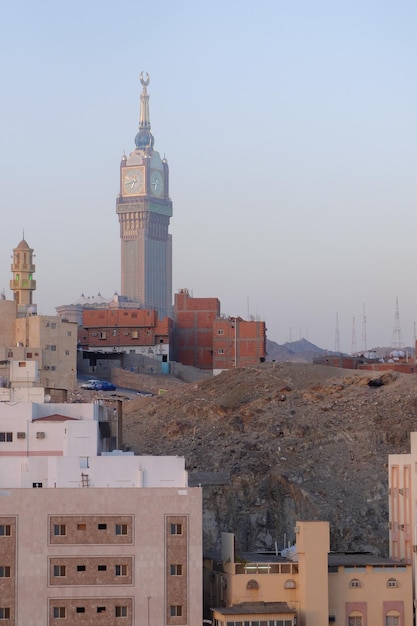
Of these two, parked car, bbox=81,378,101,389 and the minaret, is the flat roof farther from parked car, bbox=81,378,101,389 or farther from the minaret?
the minaret

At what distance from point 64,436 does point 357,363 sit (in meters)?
80.4

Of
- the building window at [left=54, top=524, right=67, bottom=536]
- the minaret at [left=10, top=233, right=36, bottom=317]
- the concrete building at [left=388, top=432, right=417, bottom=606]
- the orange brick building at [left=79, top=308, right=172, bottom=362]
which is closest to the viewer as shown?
the building window at [left=54, top=524, right=67, bottom=536]

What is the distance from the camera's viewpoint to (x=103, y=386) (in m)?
145

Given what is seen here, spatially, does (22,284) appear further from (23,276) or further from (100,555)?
(100,555)

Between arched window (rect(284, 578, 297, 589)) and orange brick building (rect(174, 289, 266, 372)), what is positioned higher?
orange brick building (rect(174, 289, 266, 372))

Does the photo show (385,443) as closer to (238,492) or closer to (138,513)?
(238,492)

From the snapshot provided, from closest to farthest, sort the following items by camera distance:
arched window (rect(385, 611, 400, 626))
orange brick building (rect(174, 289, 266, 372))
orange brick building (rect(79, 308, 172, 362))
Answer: arched window (rect(385, 611, 400, 626)) → orange brick building (rect(174, 289, 266, 372)) → orange brick building (rect(79, 308, 172, 362))

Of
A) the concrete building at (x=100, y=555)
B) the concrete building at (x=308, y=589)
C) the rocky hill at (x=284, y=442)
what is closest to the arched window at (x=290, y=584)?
the concrete building at (x=308, y=589)

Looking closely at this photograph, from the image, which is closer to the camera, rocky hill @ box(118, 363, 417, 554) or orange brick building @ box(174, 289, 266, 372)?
rocky hill @ box(118, 363, 417, 554)

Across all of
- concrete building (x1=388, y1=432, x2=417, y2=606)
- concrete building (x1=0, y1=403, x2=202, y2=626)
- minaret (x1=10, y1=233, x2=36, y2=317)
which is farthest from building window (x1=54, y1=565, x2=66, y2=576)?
minaret (x1=10, y1=233, x2=36, y2=317)

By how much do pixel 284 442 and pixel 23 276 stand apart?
44972 mm

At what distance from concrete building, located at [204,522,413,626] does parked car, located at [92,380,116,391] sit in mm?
61107

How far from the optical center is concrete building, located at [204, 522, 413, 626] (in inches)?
3105

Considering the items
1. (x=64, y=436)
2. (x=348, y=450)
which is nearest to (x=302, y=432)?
(x=348, y=450)
